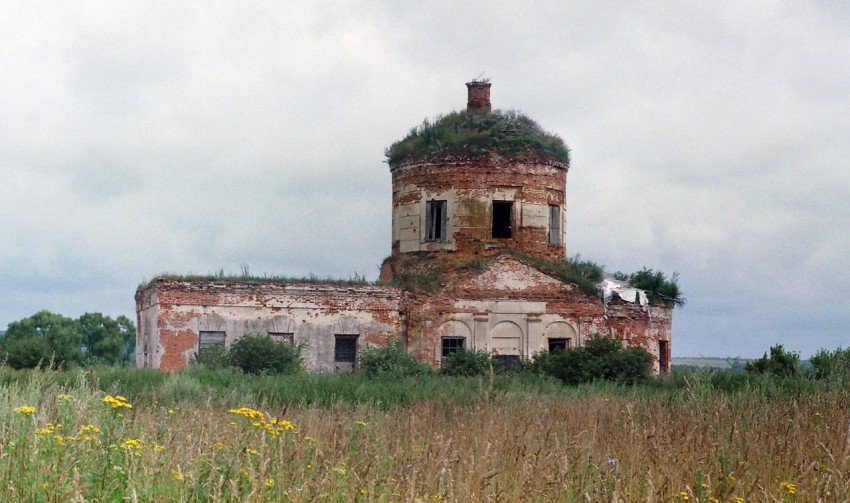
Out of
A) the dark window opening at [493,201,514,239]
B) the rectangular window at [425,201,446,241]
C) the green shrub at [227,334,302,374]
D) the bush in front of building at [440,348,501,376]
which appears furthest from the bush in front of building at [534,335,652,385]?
the green shrub at [227,334,302,374]

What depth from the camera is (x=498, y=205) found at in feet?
99.9

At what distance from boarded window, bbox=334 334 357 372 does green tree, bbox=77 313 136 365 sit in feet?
95.1

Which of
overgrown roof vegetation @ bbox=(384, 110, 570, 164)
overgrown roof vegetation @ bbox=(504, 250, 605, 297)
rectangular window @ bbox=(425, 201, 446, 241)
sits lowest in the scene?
overgrown roof vegetation @ bbox=(504, 250, 605, 297)

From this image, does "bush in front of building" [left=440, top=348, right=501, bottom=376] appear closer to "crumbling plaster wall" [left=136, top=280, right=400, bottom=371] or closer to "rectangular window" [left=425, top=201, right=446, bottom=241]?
"crumbling plaster wall" [left=136, top=280, right=400, bottom=371]

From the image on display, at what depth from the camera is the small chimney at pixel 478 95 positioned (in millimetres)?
32188

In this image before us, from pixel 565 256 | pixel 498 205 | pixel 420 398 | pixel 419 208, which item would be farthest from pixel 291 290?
pixel 420 398

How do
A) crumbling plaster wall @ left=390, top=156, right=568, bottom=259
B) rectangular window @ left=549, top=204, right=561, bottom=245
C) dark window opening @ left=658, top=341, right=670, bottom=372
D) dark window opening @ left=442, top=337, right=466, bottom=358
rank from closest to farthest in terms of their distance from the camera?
1. dark window opening @ left=442, top=337, right=466, bottom=358
2. crumbling plaster wall @ left=390, top=156, right=568, bottom=259
3. rectangular window @ left=549, top=204, right=561, bottom=245
4. dark window opening @ left=658, top=341, right=670, bottom=372

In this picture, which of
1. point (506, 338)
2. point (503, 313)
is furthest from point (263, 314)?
point (506, 338)

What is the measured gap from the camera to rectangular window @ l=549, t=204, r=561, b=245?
31.0m

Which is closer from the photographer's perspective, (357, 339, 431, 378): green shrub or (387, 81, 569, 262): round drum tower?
(357, 339, 431, 378): green shrub

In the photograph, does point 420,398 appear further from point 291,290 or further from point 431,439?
point 291,290

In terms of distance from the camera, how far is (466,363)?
2684 cm

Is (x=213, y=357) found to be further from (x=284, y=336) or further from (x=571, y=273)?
(x=571, y=273)

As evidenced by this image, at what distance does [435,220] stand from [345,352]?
17.6ft
